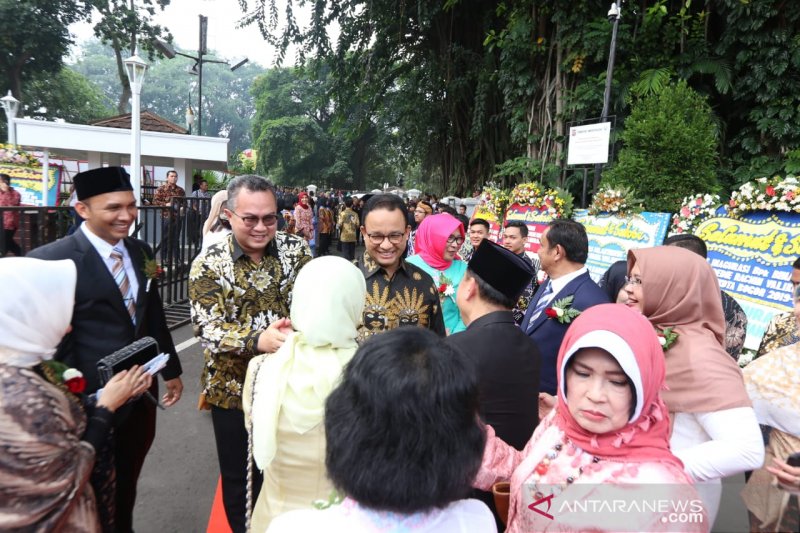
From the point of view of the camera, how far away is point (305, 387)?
60.9 inches

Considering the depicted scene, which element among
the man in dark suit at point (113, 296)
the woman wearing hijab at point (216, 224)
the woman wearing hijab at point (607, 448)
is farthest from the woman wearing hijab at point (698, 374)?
the woman wearing hijab at point (216, 224)

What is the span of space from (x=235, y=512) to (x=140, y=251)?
149cm

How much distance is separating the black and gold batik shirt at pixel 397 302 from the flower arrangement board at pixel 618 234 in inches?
163

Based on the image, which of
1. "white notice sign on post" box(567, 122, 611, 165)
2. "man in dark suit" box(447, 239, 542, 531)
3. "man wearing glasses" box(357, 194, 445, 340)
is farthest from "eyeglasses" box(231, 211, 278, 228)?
"white notice sign on post" box(567, 122, 611, 165)

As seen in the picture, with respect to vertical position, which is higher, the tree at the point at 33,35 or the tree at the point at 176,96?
the tree at the point at 176,96

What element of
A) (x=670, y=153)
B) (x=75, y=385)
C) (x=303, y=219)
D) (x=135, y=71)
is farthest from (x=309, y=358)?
(x=303, y=219)

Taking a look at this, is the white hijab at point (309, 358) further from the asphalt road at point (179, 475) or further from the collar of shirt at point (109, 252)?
the asphalt road at point (179, 475)

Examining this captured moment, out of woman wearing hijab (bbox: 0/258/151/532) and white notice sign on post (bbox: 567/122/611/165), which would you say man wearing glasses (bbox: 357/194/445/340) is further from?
white notice sign on post (bbox: 567/122/611/165)

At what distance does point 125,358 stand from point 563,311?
2.34 m

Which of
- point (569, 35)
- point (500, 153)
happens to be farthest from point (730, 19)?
point (500, 153)

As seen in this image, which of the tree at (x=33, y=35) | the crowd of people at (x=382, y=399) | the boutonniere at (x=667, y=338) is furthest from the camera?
the tree at (x=33, y=35)

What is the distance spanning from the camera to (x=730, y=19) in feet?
28.1

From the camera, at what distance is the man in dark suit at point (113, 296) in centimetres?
226

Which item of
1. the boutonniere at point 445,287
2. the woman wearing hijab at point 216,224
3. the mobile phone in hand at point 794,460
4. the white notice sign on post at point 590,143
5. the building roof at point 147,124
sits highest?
the building roof at point 147,124
